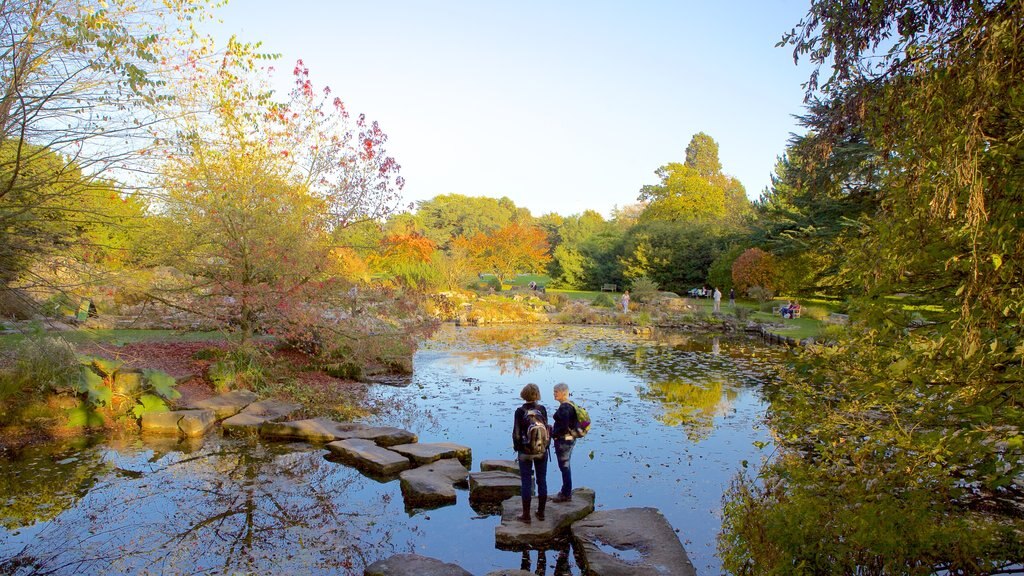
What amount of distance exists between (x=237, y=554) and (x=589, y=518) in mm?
2989

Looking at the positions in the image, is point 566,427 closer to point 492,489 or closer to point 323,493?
point 492,489

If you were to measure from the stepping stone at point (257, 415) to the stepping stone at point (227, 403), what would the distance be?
0.13m

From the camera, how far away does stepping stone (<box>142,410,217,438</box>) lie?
27.8ft

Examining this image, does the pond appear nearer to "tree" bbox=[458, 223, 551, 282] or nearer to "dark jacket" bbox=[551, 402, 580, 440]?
"dark jacket" bbox=[551, 402, 580, 440]

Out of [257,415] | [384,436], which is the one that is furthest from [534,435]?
[257,415]

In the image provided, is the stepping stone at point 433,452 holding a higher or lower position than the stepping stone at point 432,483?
higher

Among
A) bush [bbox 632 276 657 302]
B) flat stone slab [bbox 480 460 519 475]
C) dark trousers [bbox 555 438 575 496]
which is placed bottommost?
flat stone slab [bbox 480 460 519 475]

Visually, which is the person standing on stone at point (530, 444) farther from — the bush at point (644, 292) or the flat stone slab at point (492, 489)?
the bush at point (644, 292)

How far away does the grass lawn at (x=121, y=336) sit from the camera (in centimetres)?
1114

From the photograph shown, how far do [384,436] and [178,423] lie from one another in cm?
285

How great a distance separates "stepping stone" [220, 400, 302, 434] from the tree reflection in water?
93 cm

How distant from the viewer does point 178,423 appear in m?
8.59

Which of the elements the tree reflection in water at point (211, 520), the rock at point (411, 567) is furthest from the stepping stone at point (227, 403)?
the rock at point (411, 567)

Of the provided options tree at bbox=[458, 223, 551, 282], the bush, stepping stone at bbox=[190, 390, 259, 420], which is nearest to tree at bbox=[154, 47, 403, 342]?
stepping stone at bbox=[190, 390, 259, 420]
